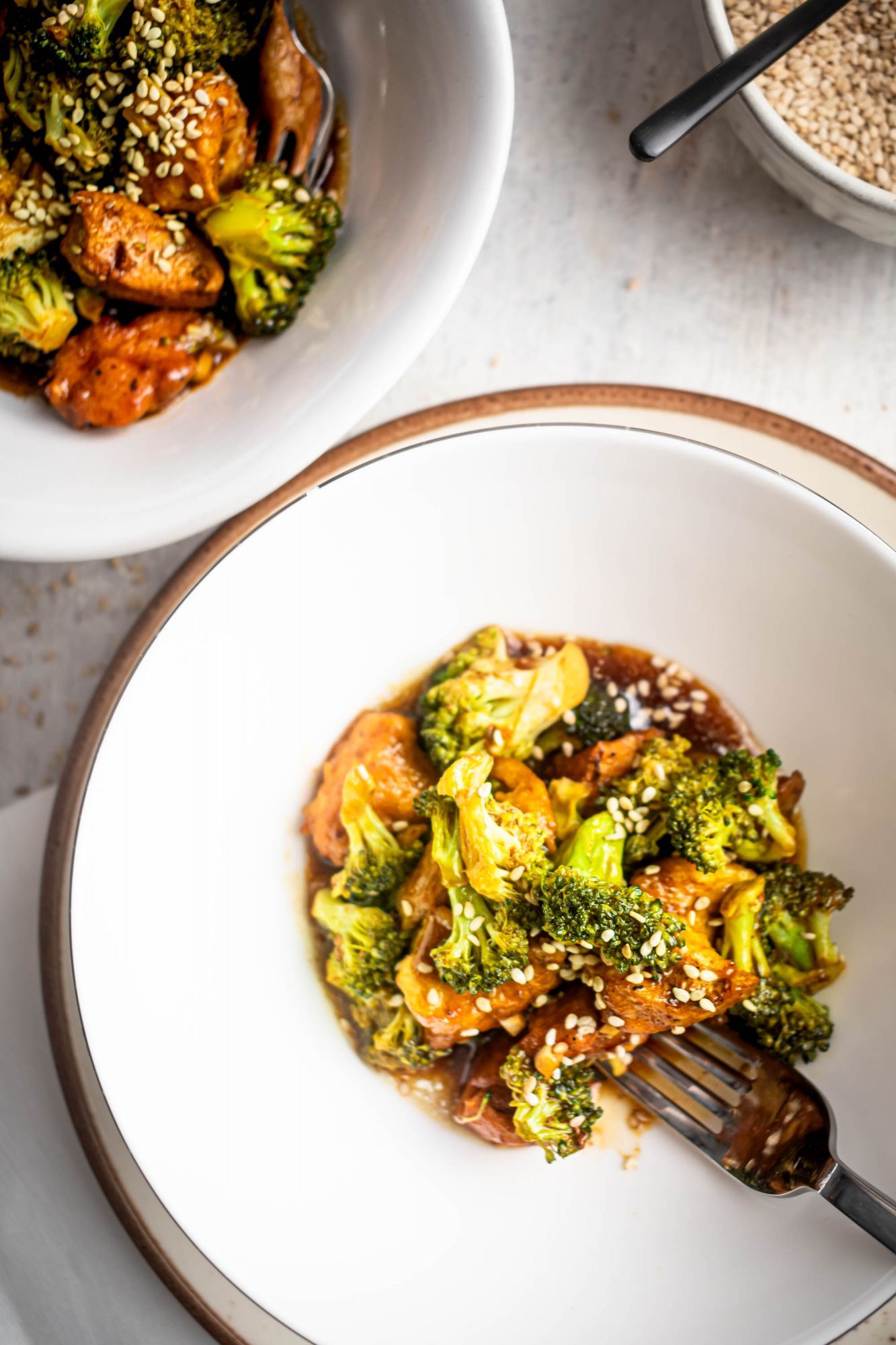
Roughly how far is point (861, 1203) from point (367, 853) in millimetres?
1024

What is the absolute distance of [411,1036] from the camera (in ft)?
5.98

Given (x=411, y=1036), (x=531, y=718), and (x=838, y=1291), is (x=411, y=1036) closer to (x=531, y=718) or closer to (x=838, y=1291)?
(x=531, y=718)

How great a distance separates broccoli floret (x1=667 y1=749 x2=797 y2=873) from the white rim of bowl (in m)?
1.02

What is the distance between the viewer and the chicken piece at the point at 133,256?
1672 mm

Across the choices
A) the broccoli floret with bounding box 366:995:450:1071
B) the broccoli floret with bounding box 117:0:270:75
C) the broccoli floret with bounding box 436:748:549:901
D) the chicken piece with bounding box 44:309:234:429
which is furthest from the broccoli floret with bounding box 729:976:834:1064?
the broccoli floret with bounding box 117:0:270:75

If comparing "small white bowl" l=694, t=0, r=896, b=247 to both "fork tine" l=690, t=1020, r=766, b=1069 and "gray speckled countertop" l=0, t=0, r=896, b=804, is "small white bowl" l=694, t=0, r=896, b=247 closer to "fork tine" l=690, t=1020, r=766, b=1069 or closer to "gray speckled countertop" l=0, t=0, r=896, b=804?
"gray speckled countertop" l=0, t=0, r=896, b=804

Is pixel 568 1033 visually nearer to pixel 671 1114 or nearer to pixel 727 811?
pixel 671 1114

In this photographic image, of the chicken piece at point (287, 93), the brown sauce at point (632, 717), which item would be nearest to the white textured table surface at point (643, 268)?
the chicken piece at point (287, 93)

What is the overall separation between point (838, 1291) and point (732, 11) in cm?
239

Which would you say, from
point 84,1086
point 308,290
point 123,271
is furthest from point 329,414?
point 84,1086

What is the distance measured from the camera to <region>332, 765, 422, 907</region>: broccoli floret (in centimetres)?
182

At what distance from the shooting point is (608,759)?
1842mm

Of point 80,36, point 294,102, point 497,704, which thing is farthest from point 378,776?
point 80,36

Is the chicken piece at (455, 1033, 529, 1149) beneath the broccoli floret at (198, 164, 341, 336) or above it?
beneath
